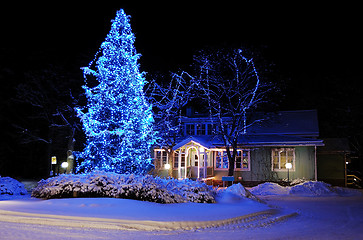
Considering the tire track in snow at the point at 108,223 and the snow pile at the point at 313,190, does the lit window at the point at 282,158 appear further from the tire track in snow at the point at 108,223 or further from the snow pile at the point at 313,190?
the tire track in snow at the point at 108,223

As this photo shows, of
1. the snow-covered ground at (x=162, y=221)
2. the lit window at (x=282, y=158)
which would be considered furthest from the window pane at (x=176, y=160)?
the snow-covered ground at (x=162, y=221)

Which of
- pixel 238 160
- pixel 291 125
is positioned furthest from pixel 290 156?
pixel 291 125

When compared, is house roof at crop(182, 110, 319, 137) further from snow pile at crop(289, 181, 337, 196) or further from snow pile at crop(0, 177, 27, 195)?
snow pile at crop(0, 177, 27, 195)

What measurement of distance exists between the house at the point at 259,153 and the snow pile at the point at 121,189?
37.4 ft

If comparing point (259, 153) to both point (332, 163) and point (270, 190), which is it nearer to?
point (270, 190)

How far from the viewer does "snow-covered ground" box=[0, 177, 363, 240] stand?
9.34 metres

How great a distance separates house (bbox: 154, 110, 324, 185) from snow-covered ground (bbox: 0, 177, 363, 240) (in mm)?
11652

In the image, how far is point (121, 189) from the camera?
1380 cm

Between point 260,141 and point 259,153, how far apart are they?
113 cm

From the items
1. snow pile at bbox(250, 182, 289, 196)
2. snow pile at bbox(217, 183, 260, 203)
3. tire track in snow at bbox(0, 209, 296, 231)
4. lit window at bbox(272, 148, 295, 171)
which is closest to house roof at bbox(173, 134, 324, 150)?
lit window at bbox(272, 148, 295, 171)

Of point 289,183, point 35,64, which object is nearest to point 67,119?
point 35,64

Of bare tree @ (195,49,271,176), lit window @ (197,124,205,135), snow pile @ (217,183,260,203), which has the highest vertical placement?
bare tree @ (195,49,271,176)

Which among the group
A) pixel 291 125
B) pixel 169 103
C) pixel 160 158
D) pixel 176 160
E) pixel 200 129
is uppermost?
pixel 169 103

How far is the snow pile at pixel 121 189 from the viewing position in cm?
1371
